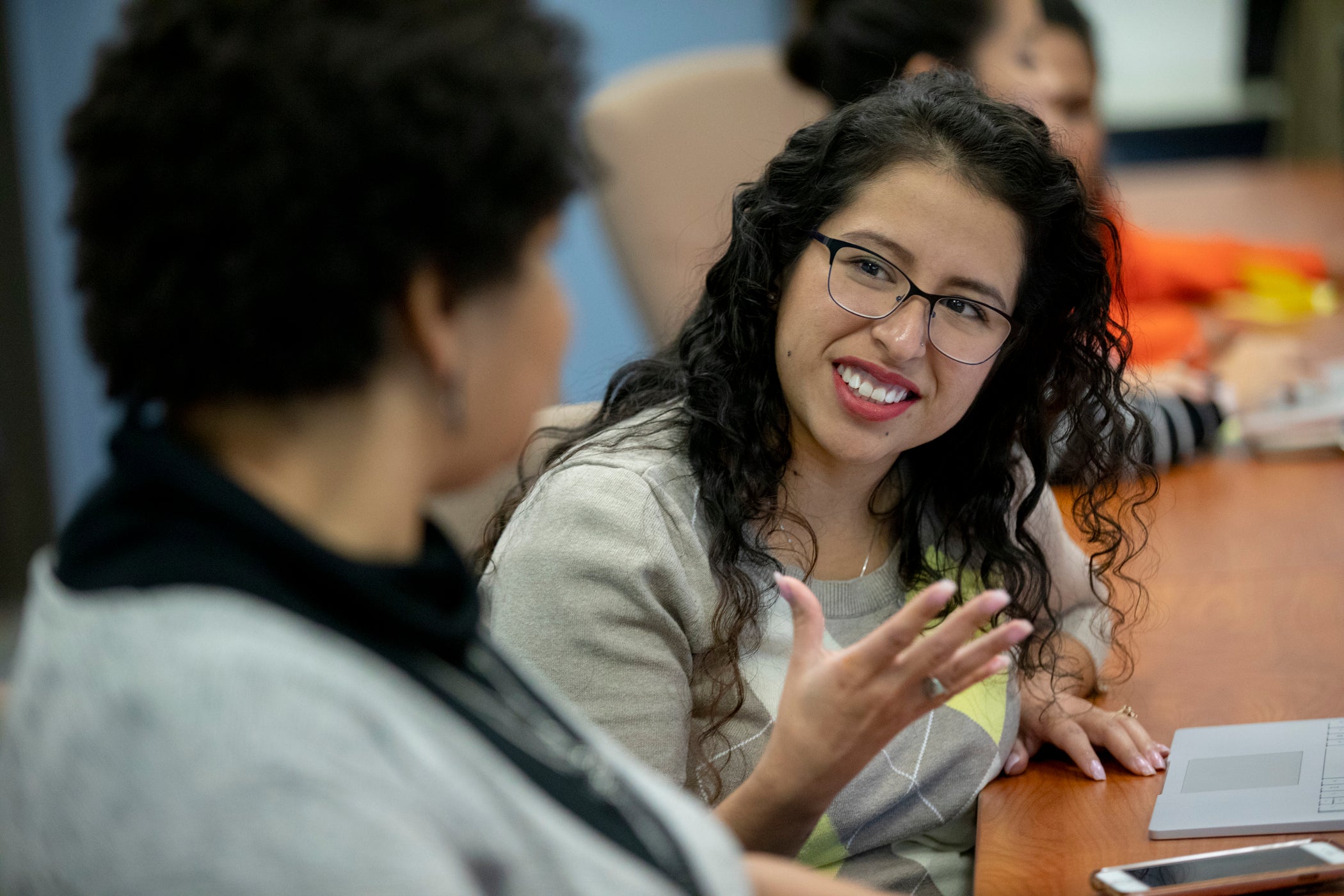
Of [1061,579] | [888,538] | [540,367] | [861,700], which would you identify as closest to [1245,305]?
[1061,579]

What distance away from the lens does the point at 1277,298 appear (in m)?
3.03

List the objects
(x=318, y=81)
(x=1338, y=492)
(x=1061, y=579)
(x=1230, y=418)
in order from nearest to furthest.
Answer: (x=318, y=81), (x=1061, y=579), (x=1338, y=492), (x=1230, y=418)

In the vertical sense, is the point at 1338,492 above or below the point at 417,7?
below

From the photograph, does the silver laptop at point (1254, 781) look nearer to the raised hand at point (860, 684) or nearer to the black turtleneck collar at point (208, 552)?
the raised hand at point (860, 684)

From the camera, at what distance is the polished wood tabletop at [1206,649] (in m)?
1.18

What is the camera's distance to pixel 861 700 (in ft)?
3.22

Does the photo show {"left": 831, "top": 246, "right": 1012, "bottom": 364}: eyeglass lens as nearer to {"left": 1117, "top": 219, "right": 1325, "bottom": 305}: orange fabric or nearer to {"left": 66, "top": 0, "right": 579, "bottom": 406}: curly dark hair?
{"left": 66, "top": 0, "right": 579, "bottom": 406}: curly dark hair

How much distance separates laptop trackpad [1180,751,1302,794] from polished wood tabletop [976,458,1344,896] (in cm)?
4

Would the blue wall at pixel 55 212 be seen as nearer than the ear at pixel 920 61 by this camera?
No

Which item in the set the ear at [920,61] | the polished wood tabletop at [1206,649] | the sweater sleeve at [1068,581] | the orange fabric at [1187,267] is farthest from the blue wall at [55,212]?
the sweater sleeve at [1068,581]

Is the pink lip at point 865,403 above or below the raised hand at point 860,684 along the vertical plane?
above

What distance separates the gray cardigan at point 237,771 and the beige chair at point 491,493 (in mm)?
858

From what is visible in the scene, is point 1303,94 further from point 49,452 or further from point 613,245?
point 49,452

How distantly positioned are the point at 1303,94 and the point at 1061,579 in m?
4.83
